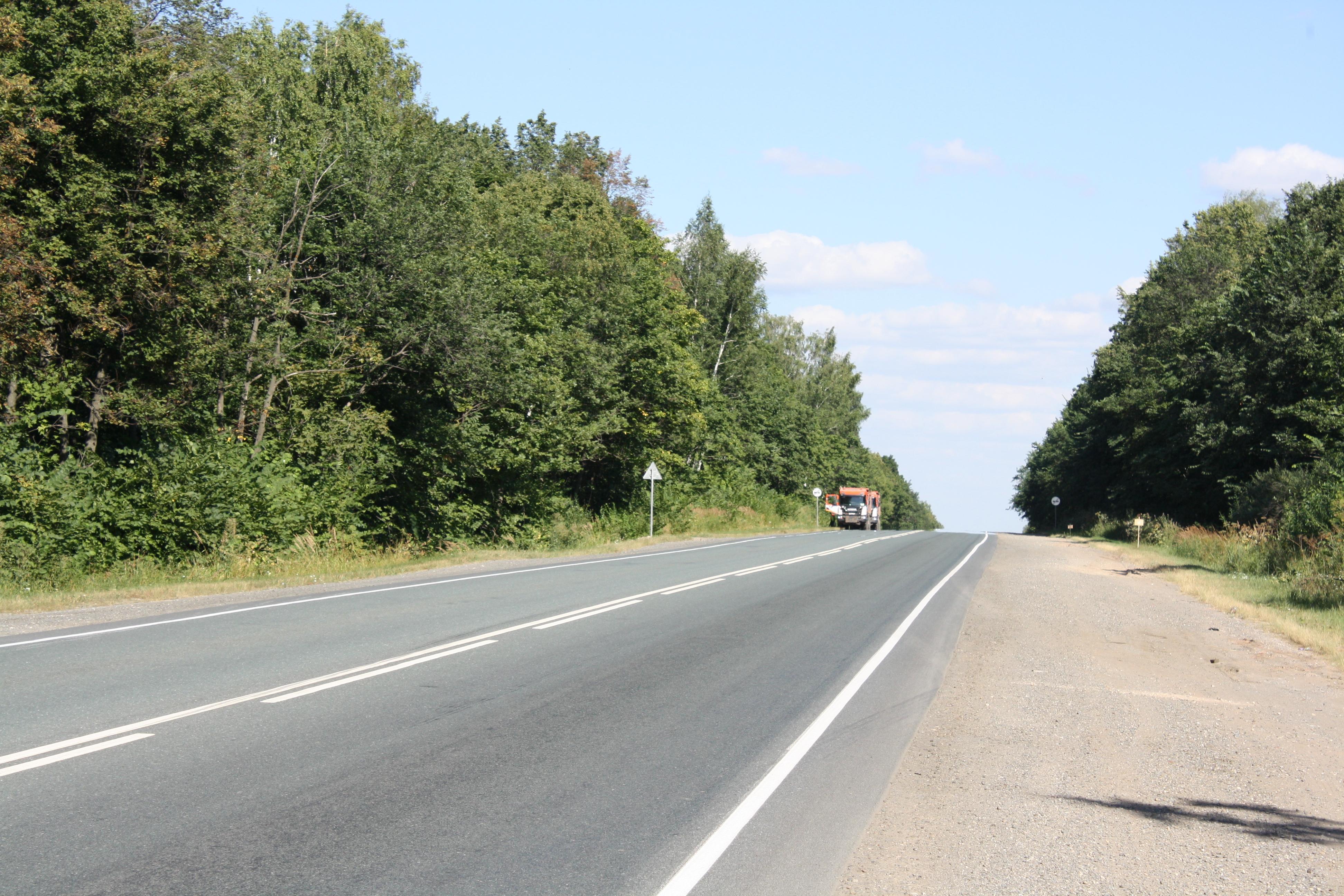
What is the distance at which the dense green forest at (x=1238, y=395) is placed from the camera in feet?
99.3

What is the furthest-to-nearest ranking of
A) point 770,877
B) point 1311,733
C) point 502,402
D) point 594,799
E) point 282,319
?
point 502,402, point 282,319, point 1311,733, point 594,799, point 770,877

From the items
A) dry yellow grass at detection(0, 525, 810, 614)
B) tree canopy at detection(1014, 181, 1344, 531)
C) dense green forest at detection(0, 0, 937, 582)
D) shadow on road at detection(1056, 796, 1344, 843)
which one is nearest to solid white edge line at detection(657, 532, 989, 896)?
shadow on road at detection(1056, 796, 1344, 843)

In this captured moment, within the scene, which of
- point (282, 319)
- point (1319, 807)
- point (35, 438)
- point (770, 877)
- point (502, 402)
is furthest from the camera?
point (502, 402)

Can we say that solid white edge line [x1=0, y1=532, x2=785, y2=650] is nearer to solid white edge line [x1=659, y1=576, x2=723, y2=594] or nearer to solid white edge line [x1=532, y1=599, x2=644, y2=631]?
solid white edge line [x1=659, y1=576, x2=723, y2=594]

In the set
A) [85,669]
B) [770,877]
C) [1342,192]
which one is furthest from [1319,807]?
[1342,192]

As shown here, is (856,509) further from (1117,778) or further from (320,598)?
(1117,778)

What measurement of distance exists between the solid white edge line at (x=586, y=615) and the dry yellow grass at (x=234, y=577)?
6.17 metres

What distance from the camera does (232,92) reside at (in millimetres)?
22094

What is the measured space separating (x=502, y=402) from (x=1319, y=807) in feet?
83.2

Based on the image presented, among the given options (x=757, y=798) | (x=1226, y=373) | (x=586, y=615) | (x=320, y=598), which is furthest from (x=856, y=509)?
(x=757, y=798)

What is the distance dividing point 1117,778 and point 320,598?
12.2 meters

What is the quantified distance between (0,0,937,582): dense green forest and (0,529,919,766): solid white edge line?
7613mm

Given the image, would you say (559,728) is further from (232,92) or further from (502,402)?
(502,402)

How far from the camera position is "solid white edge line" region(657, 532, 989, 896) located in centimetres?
488
